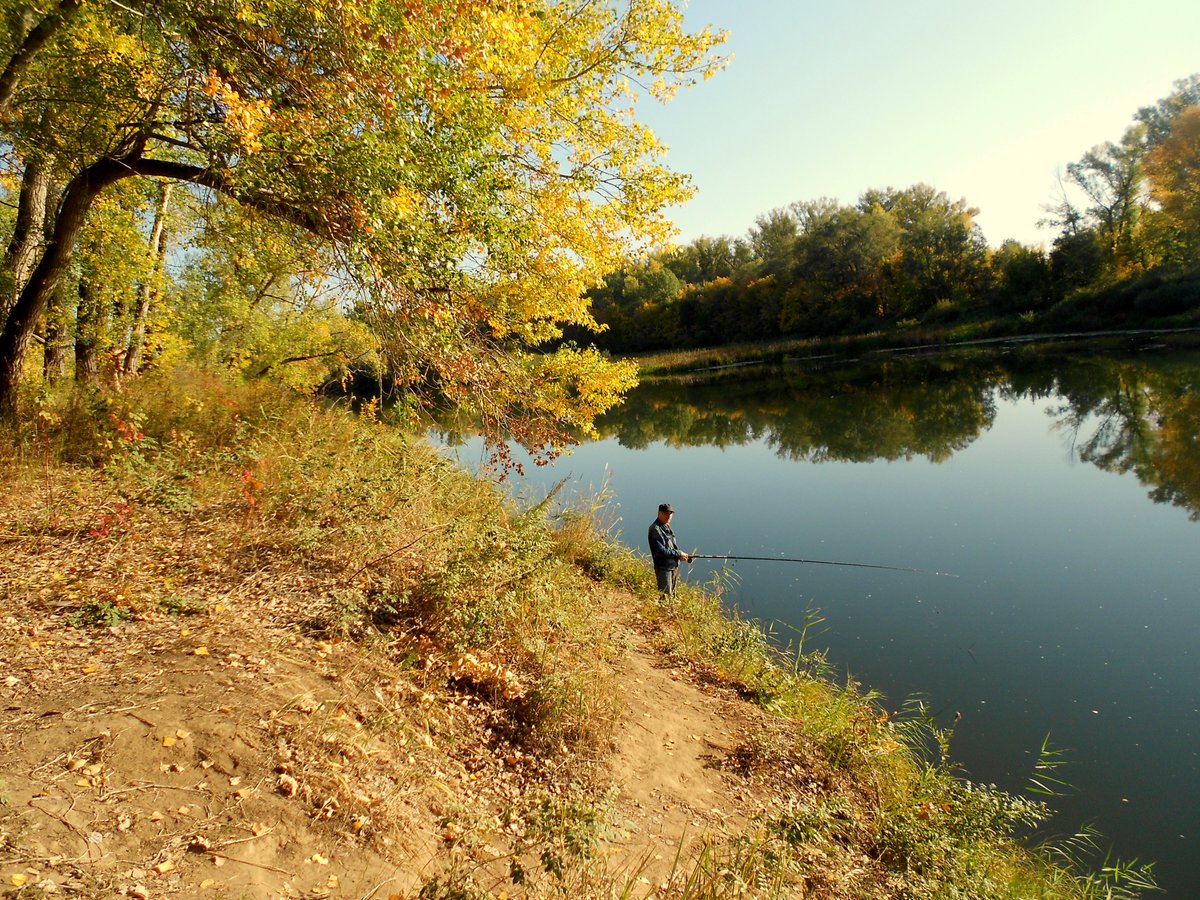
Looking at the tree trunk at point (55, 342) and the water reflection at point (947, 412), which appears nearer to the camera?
the tree trunk at point (55, 342)

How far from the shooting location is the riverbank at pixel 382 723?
275 centimetres

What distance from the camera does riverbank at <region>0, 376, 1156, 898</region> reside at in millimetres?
2754

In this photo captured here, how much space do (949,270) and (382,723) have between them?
54.6m

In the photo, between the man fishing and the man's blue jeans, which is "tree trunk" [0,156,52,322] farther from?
the man's blue jeans

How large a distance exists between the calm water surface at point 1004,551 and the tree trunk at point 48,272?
7230mm

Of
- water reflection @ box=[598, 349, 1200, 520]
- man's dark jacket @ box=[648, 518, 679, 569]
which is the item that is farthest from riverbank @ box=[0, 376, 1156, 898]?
water reflection @ box=[598, 349, 1200, 520]

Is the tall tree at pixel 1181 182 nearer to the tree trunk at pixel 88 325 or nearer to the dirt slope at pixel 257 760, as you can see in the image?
the dirt slope at pixel 257 760

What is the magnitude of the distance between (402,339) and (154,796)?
156 inches

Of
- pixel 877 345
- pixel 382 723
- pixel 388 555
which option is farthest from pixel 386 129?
pixel 877 345

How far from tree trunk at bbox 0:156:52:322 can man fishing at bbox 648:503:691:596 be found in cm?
892

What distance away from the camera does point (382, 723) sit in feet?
12.4

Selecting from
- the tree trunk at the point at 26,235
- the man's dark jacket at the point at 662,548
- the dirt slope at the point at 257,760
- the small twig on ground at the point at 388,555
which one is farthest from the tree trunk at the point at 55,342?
the man's dark jacket at the point at 662,548

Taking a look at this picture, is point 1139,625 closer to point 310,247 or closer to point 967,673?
point 967,673

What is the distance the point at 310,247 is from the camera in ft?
20.2
